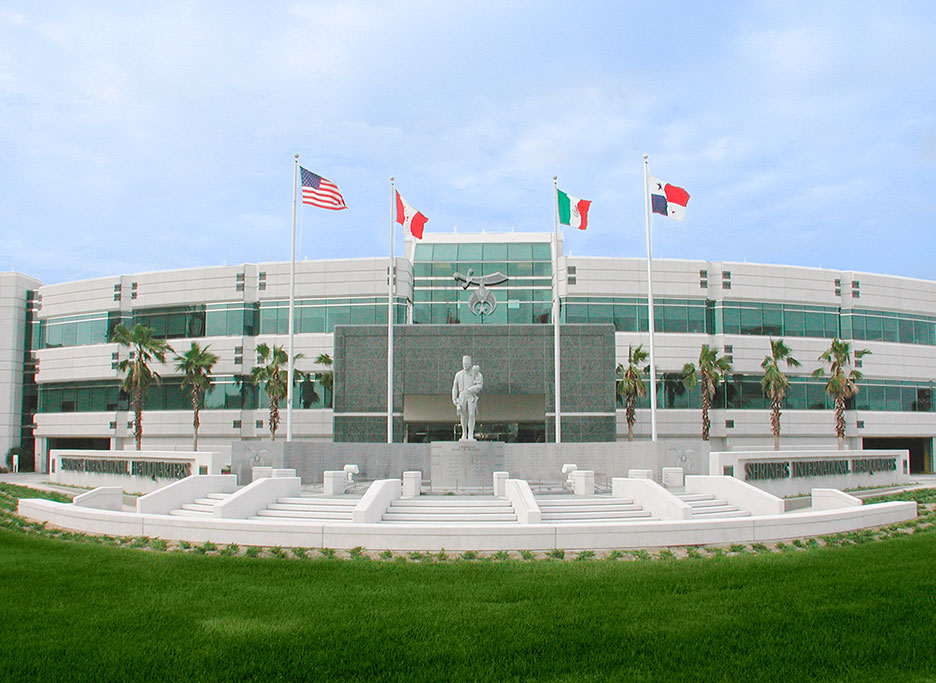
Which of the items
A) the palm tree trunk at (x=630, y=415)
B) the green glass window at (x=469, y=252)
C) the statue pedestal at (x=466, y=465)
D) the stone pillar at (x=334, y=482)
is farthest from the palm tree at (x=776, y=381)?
the stone pillar at (x=334, y=482)

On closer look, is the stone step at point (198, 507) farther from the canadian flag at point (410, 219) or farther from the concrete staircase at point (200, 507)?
the canadian flag at point (410, 219)

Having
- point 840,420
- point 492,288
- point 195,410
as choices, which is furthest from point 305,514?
point 840,420

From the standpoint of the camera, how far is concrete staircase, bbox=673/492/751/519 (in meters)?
23.2

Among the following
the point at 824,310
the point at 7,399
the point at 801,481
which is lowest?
the point at 801,481

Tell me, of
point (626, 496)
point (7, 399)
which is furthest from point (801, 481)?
point (7, 399)

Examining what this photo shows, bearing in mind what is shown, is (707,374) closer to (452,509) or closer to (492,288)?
(492,288)

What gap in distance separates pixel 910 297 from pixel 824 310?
7.28m

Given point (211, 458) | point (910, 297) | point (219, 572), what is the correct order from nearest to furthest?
point (219, 572) → point (211, 458) → point (910, 297)

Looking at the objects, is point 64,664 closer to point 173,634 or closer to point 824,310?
point 173,634

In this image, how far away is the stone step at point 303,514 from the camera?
854 inches

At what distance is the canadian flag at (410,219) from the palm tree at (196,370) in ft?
67.9

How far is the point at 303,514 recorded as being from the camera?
72.7ft

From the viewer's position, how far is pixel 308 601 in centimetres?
1148

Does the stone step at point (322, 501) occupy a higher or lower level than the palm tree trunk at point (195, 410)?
lower
